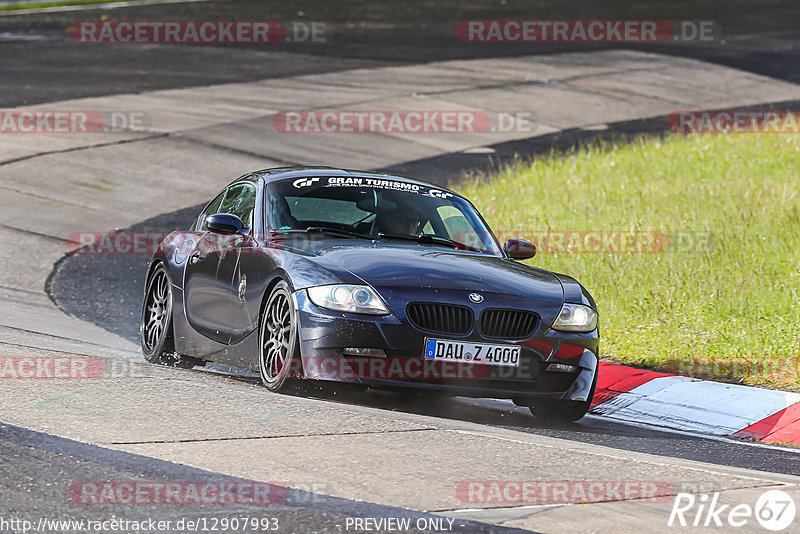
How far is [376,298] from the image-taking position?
7.28m

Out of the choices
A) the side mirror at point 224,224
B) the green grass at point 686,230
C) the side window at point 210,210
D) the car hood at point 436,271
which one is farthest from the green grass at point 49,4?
the car hood at point 436,271

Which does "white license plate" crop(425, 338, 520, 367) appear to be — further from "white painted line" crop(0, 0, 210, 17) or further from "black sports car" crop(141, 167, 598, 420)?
"white painted line" crop(0, 0, 210, 17)

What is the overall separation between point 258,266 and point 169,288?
1.64 meters

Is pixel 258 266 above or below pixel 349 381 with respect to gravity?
above

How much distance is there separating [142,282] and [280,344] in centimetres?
658

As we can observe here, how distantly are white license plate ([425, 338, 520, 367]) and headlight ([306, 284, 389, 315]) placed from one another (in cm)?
35

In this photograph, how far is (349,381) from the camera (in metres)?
7.25

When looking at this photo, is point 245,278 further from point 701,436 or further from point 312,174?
point 701,436

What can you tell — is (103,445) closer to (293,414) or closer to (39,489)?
(39,489)

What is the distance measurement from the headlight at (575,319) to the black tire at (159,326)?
315 cm

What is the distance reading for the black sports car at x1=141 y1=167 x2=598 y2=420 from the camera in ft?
23.8

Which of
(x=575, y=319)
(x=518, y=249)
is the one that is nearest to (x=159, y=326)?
(x=518, y=249)

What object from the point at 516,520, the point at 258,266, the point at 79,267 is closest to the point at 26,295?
the point at 79,267

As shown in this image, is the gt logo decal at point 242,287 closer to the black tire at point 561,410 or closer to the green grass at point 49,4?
the black tire at point 561,410
